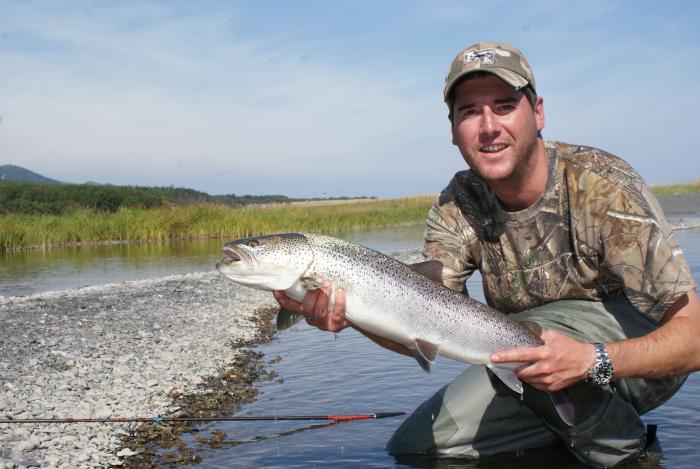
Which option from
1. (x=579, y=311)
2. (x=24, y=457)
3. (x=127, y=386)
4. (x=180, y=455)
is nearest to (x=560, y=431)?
(x=579, y=311)

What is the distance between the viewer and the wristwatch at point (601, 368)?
12.1ft

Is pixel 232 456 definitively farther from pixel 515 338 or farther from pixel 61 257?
pixel 61 257

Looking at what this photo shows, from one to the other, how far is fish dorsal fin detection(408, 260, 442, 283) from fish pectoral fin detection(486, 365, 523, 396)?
0.63 meters

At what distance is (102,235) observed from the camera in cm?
3319

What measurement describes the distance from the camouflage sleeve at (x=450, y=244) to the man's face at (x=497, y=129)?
2.09 ft

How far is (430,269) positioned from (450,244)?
58 centimetres

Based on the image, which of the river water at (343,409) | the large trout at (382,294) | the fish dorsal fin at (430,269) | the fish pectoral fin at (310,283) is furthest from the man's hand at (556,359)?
the river water at (343,409)

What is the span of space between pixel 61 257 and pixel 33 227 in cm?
574

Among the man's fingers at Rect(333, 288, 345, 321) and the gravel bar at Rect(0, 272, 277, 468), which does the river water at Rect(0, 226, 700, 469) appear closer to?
the gravel bar at Rect(0, 272, 277, 468)

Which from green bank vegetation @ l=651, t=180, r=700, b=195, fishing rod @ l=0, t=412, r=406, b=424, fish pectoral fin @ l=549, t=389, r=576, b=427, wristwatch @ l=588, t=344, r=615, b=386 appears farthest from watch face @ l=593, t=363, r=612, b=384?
green bank vegetation @ l=651, t=180, r=700, b=195

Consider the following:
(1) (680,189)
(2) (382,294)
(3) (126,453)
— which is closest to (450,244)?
(2) (382,294)

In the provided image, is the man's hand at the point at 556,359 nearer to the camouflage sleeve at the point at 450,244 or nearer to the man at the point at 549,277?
the man at the point at 549,277

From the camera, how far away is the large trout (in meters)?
4.04

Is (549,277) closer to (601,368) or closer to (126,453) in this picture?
(601,368)
